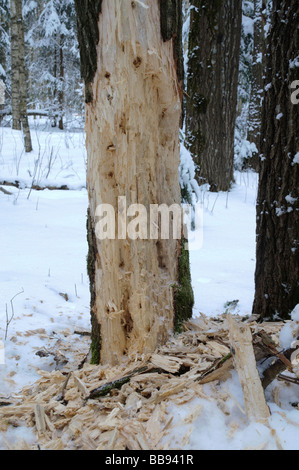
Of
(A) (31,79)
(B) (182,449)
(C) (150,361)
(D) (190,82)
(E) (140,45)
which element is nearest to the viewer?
(B) (182,449)

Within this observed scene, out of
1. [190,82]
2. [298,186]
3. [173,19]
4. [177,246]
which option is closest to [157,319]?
[177,246]

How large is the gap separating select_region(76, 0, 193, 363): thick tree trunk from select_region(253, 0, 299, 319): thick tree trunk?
2.22 ft

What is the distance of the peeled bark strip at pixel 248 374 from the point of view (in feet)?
4.58

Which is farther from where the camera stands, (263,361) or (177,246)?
(177,246)

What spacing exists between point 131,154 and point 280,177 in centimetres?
105

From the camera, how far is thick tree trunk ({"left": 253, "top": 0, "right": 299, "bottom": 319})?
2252mm

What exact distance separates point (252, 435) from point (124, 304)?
92 cm

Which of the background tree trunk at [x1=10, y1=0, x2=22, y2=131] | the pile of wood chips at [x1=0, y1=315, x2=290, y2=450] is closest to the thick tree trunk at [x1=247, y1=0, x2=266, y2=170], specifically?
the background tree trunk at [x1=10, y1=0, x2=22, y2=131]

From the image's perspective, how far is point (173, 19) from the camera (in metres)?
1.82

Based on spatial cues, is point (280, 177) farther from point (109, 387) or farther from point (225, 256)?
point (225, 256)

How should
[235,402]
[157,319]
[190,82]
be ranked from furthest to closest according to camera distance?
[190,82] → [157,319] → [235,402]

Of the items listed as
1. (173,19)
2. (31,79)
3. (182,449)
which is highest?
(31,79)

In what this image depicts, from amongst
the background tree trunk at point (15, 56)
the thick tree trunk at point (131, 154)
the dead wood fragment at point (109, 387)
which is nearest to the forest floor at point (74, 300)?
the dead wood fragment at point (109, 387)
